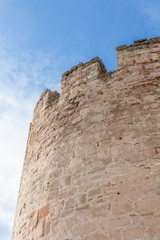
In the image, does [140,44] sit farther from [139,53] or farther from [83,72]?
[83,72]

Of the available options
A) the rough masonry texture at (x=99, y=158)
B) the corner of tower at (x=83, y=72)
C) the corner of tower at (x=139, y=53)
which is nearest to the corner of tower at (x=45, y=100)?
the rough masonry texture at (x=99, y=158)

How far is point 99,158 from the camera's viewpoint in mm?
3291

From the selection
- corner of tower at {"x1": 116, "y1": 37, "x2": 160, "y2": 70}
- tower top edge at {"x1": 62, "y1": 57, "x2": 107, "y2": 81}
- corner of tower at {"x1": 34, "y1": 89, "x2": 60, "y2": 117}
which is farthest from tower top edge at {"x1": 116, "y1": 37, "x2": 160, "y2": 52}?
corner of tower at {"x1": 34, "y1": 89, "x2": 60, "y2": 117}

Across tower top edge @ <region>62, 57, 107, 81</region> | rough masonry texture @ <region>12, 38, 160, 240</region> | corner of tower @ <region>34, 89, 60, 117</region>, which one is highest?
tower top edge @ <region>62, 57, 107, 81</region>

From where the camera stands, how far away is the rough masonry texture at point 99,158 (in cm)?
279

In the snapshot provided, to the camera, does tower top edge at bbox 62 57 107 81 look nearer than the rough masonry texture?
No

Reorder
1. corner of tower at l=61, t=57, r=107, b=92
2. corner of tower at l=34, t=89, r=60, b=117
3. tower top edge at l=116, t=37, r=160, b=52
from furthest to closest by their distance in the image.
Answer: corner of tower at l=34, t=89, r=60, b=117, corner of tower at l=61, t=57, r=107, b=92, tower top edge at l=116, t=37, r=160, b=52

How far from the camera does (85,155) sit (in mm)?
3439

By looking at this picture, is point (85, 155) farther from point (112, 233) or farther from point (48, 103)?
point (48, 103)

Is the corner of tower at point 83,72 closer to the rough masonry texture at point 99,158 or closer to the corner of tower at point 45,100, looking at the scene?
the rough masonry texture at point 99,158

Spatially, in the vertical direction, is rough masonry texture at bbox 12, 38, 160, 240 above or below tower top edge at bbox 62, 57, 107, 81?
below

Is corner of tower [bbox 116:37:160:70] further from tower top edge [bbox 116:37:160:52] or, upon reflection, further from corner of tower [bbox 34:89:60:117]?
corner of tower [bbox 34:89:60:117]

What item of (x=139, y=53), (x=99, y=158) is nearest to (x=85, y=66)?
(x=139, y=53)

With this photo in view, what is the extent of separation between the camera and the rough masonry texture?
2785mm
